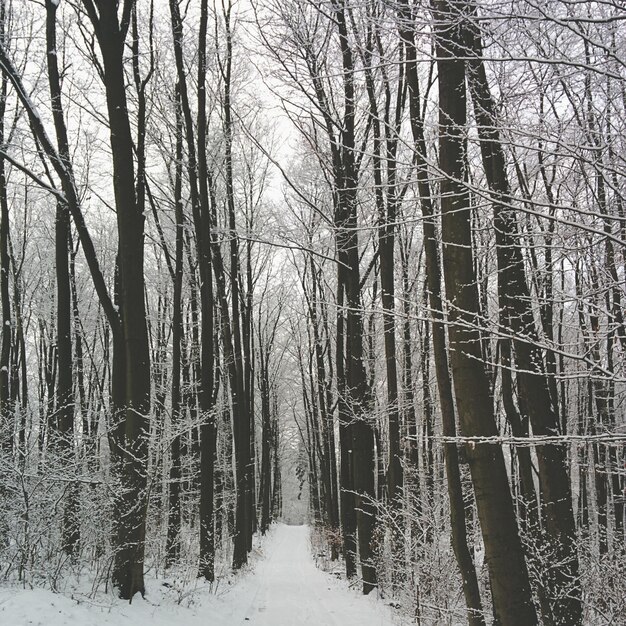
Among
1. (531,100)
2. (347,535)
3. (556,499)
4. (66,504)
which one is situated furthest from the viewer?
(347,535)

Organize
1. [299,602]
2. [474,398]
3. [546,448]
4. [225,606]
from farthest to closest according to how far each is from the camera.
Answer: [299,602] < [225,606] < [546,448] < [474,398]

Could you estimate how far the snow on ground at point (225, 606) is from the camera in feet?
18.3

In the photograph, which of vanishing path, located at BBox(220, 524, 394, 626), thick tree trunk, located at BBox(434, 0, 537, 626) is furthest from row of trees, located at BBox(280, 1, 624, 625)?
vanishing path, located at BBox(220, 524, 394, 626)

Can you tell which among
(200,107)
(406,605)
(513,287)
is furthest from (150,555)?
(200,107)

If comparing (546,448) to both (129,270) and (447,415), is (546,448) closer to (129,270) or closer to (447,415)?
(447,415)

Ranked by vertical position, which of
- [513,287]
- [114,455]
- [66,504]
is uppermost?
[513,287]

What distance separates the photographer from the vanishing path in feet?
28.9

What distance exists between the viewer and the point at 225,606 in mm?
9570

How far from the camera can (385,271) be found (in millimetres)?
10461

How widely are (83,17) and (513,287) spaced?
10328mm

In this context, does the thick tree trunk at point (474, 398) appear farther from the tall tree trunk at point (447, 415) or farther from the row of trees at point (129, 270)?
the row of trees at point (129, 270)

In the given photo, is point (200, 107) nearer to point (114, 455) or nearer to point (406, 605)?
point (114, 455)

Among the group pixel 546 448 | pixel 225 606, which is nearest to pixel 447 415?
pixel 546 448

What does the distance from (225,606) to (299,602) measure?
1.68 metres
